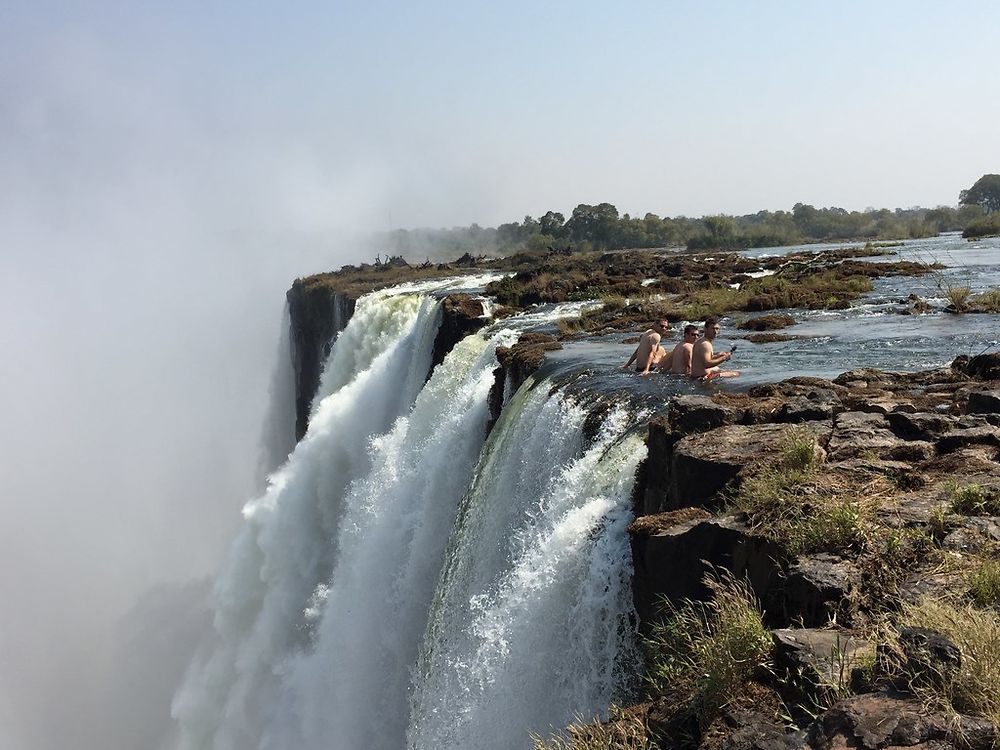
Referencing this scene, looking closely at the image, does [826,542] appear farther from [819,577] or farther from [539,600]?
[539,600]

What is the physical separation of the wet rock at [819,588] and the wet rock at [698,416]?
2.84 m

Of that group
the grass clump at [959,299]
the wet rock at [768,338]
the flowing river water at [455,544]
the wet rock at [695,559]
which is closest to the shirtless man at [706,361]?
the flowing river water at [455,544]

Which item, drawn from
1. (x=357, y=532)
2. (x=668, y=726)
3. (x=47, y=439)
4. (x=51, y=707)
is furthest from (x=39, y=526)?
(x=668, y=726)

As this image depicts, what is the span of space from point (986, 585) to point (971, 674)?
94cm

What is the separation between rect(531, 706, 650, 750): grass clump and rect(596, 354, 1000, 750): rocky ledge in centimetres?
2

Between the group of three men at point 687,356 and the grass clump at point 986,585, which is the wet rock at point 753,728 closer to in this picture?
the grass clump at point 986,585

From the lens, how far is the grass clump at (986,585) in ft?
14.4

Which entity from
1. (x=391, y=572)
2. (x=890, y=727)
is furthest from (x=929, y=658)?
(x=391, y=572)

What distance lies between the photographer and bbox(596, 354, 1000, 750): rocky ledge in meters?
3.79

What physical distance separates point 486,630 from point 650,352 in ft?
19.0

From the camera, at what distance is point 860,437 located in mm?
7176

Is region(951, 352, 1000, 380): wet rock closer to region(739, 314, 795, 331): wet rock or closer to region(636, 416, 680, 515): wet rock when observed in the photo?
region(636, 416, 680, 515): wet rock

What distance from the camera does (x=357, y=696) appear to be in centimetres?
1342

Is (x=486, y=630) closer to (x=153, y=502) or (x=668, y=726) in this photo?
(x=668, y=726)
